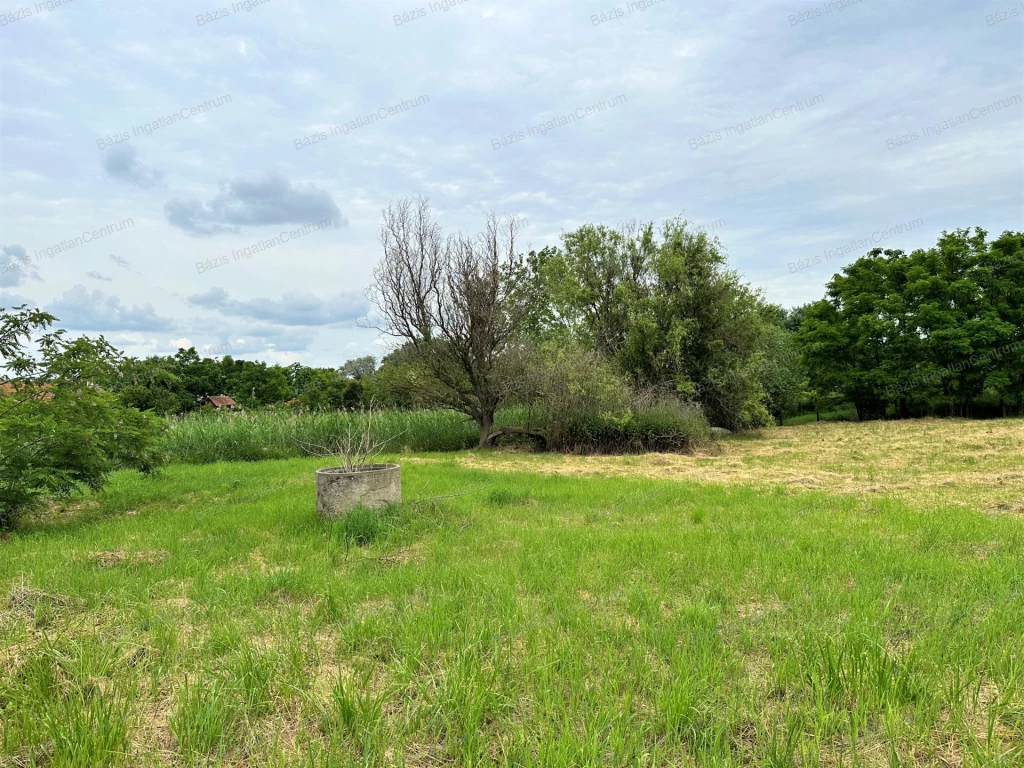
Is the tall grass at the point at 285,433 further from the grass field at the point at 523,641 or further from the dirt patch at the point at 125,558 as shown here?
the grass field at the point at 523,641

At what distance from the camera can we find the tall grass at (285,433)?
16.4 meters

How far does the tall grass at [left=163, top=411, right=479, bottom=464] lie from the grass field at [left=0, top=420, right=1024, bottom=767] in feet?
31.0

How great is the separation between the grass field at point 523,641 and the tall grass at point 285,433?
31.0ft

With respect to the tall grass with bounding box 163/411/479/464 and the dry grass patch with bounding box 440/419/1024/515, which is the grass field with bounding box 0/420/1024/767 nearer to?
the dry grass patch with bounding box 440/419/1024/515

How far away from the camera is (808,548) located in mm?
4980

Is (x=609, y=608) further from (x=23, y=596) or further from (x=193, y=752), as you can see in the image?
(x=23, y=596)

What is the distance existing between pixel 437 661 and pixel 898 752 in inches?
82.5

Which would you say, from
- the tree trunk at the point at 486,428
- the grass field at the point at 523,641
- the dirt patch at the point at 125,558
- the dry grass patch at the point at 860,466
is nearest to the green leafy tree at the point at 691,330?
the dry grass patch at the point at 860,466

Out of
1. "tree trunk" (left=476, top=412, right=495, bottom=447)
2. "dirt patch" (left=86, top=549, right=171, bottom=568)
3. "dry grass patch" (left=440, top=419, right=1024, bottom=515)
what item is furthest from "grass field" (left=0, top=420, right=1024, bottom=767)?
"tree trunk" (left=476, top=412, right=495, bottom=447)

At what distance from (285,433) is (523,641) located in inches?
627

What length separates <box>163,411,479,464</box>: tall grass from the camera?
16375mm

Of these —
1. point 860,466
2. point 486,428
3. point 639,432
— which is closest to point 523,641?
point 860,466

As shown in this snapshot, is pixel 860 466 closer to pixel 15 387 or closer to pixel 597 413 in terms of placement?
pixel 597 413

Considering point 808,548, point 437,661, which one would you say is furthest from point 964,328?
point 437,661
